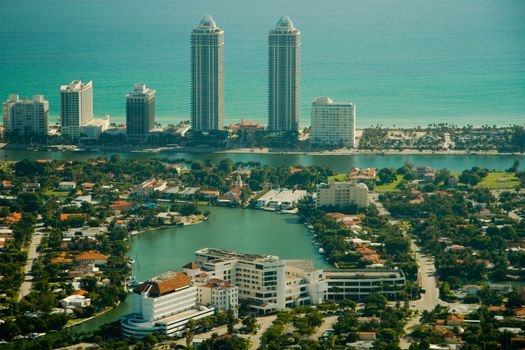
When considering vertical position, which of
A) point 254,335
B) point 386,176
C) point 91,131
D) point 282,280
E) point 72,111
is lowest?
point 254,335

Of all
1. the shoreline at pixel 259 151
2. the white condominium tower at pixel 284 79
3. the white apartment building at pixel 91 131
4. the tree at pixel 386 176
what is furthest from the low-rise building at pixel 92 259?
the white condominium tower at pixel 284 79

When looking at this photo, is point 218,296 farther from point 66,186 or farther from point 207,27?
point 207,27

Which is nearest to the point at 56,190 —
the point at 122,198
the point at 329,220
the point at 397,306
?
the point at 122,198

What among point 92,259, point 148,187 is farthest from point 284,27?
point 92,259

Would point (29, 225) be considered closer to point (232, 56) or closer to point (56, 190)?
point (56, 190)

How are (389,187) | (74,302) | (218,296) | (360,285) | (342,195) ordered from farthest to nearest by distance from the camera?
(389,187)
(342,195)
(360,285)
(74,302)
(218,296)

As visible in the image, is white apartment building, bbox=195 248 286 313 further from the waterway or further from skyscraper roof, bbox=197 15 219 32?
skyscraper roof, bbox=197 15 219 32

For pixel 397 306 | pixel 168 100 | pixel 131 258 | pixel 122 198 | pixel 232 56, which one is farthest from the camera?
pixel 232 56
